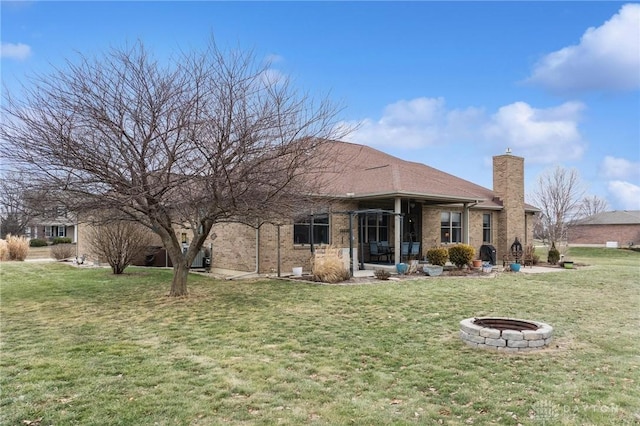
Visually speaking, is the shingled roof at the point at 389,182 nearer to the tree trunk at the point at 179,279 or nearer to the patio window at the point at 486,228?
the patio window at the point at 486,228

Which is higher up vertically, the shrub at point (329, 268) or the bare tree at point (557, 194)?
the bare tree at point (557, 194)

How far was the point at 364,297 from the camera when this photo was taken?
10109mm

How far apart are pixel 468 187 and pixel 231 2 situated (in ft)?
48.5

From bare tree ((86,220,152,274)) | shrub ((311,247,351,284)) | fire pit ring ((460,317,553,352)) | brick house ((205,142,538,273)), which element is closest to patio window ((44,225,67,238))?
bare tree ((86,220,152,274))

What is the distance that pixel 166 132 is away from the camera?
8.69 meters

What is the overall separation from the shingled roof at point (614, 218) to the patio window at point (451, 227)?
28.5 metres

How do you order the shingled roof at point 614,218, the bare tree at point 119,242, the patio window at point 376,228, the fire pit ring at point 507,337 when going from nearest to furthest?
1. the fire pit ring at point 507,337
2. the bare tree at point 119,242
3. the patio window at point 376,228
4. the shingled roof at point 614,218

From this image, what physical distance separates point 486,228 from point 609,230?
3060cm

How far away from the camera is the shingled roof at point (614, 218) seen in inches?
1663

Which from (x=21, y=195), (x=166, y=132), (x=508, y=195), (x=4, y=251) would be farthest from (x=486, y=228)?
(x=4, y=251)

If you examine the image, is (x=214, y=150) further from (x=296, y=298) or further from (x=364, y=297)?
(x=364, y=297)

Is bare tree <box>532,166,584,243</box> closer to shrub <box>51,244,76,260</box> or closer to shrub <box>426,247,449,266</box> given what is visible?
shrub <box>426,247,449,266</box>

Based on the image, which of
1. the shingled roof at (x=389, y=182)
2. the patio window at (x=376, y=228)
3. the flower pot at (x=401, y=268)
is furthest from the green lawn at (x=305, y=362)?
the patio window at (x=376, y=228)

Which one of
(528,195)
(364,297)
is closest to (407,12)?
(364,297)
